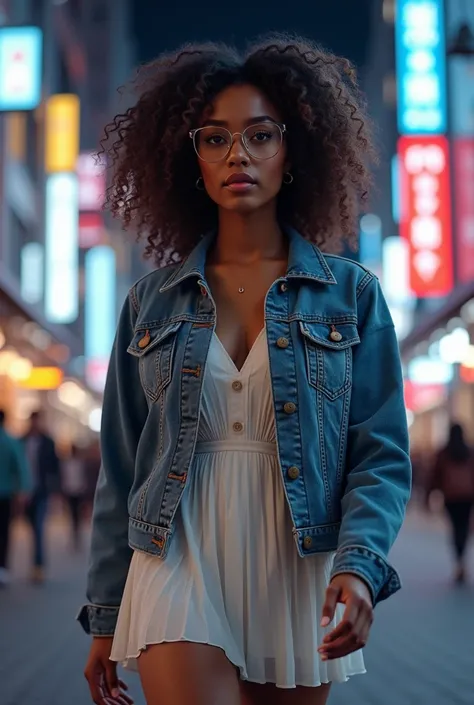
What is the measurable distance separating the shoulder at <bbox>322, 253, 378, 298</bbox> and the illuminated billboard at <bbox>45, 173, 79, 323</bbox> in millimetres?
32827

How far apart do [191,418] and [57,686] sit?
12.5 ft

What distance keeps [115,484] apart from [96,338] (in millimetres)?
51805

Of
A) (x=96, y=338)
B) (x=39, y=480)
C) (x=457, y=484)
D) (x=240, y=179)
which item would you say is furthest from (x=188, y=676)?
(x=96, y=338)

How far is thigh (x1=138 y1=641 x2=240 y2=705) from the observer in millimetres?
2082

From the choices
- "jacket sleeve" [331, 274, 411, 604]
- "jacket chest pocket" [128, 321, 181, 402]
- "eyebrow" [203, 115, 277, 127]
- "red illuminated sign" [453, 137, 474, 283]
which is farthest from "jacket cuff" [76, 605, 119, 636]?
"red illuminated sign" [453, 137, 474, 283]

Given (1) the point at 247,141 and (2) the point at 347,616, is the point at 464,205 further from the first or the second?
(2) the point at 347,616

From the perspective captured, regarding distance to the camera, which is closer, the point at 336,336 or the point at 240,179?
the point at 336,336

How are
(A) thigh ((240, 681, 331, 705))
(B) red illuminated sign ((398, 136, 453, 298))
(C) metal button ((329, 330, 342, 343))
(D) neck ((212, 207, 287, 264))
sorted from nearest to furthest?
(A) thigh ((240, 681, 331, 705)) < (C) metal button ((329, 330, 342, 343)) < (D) neck ((212, 207, 287, 264)) < (B) red illuminated sign ((398, 136, 453, 298))

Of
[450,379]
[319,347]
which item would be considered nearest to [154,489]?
[319,347]

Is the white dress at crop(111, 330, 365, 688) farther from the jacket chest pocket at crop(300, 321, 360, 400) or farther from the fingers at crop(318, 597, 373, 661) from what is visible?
the fingers at crop(318, 597, 373, 661)

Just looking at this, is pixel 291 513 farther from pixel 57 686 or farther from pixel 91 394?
pixel 91 394

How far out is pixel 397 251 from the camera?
2013 inches

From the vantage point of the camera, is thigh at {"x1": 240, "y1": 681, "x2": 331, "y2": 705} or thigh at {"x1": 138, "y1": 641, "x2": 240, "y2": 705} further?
thigh at {"x1": 240, "y1": 681, "x2": 331, "y2": 705}

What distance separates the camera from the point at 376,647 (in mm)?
6984
